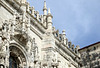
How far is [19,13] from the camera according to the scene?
19875 millimetres

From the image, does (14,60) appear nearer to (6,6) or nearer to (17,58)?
(17,58)

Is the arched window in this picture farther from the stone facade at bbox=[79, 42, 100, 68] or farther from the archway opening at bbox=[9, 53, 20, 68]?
the stone facade at bbox=[79, 42, 100, 68]

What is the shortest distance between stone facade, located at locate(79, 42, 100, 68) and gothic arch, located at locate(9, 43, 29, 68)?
10722 mm

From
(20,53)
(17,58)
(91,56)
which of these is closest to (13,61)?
(17,58)

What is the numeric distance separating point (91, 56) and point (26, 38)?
11074mm

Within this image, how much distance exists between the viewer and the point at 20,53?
1905cm

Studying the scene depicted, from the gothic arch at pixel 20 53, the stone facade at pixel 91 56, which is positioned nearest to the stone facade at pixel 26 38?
the gothic arch at pixel 20 53

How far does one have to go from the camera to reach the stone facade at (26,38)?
17.2 meters

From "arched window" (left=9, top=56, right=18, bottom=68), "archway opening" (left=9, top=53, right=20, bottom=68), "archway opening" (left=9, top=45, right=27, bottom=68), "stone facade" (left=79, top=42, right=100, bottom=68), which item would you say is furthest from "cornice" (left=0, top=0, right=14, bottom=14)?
"stone facade" (left=79, top=42, right=100, bottom=68)

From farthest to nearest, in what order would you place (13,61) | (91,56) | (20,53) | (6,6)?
1. (91,56)
2. (20,53)
3. (13,61)
4. (6,6)

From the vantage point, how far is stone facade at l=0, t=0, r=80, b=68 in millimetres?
17219

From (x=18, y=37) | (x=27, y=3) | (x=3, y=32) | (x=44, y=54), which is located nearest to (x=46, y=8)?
(x=27, y=3)

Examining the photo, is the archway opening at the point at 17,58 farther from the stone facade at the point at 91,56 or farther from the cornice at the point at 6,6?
the stone facade at the point at 91,56

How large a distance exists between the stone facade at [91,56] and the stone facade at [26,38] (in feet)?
15.4
